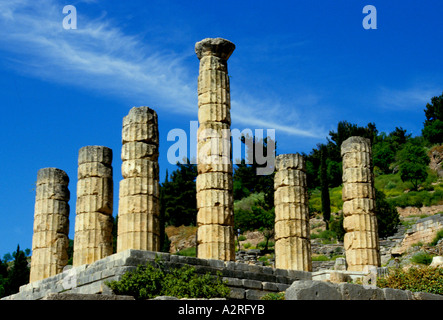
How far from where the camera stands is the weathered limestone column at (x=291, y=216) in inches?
937

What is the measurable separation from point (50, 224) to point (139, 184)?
512 cm

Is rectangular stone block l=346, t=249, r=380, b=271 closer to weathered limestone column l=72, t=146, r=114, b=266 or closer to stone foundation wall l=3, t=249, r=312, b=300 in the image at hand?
stone foundation wall l=3, t=249, r=312, b=300

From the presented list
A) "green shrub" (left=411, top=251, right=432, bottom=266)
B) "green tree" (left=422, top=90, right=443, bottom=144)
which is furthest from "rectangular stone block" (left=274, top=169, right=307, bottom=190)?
"green tree" (left=422, top=90, right=443, bottom=144)

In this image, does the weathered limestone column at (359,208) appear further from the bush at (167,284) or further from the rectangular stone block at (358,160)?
the bush at (167,284)

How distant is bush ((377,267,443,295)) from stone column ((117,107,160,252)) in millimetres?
6389

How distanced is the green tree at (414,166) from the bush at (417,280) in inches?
1286

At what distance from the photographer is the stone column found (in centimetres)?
2173

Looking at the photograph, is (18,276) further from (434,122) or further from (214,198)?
(434,122)

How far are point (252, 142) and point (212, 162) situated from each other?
99.5 feet

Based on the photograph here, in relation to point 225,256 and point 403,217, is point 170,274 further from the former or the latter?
point 403,217

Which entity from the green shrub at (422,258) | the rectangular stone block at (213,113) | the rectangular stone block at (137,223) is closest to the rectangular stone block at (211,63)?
the rectangular stone block at (213,113)

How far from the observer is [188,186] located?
52.1 m

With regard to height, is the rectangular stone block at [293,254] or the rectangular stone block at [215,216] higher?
the rectangular stone block at [215,216]

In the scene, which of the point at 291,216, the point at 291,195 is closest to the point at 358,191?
the point at 291,195
